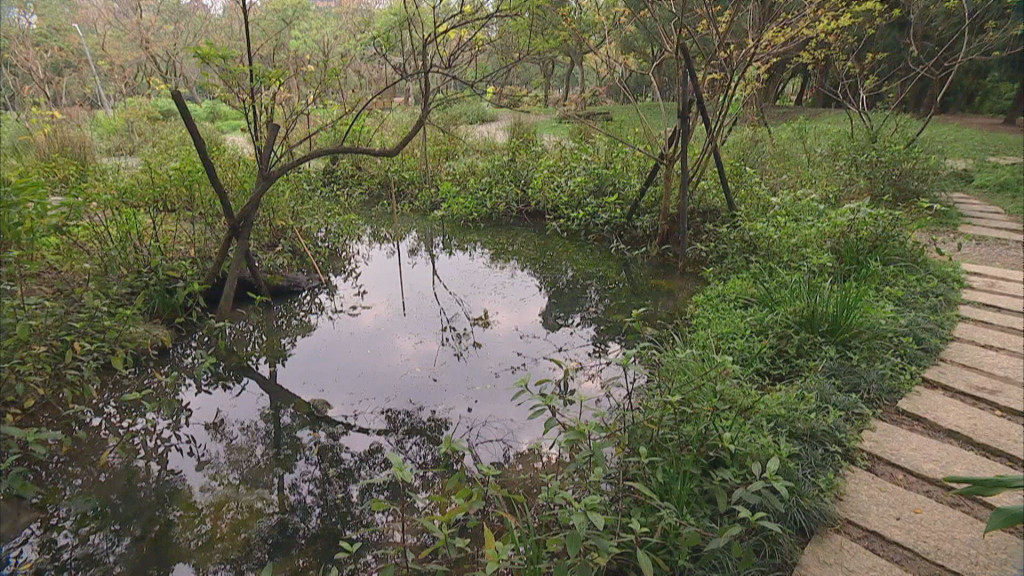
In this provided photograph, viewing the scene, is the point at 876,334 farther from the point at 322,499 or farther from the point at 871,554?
the point at 322,499

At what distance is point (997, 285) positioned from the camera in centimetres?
367

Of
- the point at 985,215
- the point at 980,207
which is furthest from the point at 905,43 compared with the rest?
the point at 985,215

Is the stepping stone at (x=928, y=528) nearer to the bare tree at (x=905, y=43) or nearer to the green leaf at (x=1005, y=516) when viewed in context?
the green leaf at (x=1005, y=516)

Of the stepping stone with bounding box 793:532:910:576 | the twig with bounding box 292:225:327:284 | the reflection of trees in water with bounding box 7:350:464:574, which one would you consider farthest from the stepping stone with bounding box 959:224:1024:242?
the twig with bounding box 292:225:327:284

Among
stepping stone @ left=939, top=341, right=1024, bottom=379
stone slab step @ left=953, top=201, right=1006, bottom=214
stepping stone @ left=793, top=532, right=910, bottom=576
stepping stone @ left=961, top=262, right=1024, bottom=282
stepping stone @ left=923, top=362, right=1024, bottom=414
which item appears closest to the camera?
stepping stone @ left=793, top=532, right=910, bottom=576

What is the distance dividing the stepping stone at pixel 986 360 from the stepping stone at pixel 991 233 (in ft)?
7.91

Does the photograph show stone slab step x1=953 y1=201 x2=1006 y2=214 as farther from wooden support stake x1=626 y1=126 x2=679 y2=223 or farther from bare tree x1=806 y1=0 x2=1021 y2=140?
wooden support stake x1=626 y1=126 x2=679 y2=223

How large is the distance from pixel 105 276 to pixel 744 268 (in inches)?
163

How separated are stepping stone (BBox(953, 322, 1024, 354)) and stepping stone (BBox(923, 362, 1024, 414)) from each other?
38 cm

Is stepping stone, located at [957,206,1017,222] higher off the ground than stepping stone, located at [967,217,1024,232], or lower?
higher

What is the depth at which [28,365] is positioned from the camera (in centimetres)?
221

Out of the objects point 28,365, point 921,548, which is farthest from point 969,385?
point 28,365

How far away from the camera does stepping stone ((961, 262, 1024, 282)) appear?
3.80 meters

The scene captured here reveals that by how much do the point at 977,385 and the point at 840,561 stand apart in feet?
4.91
